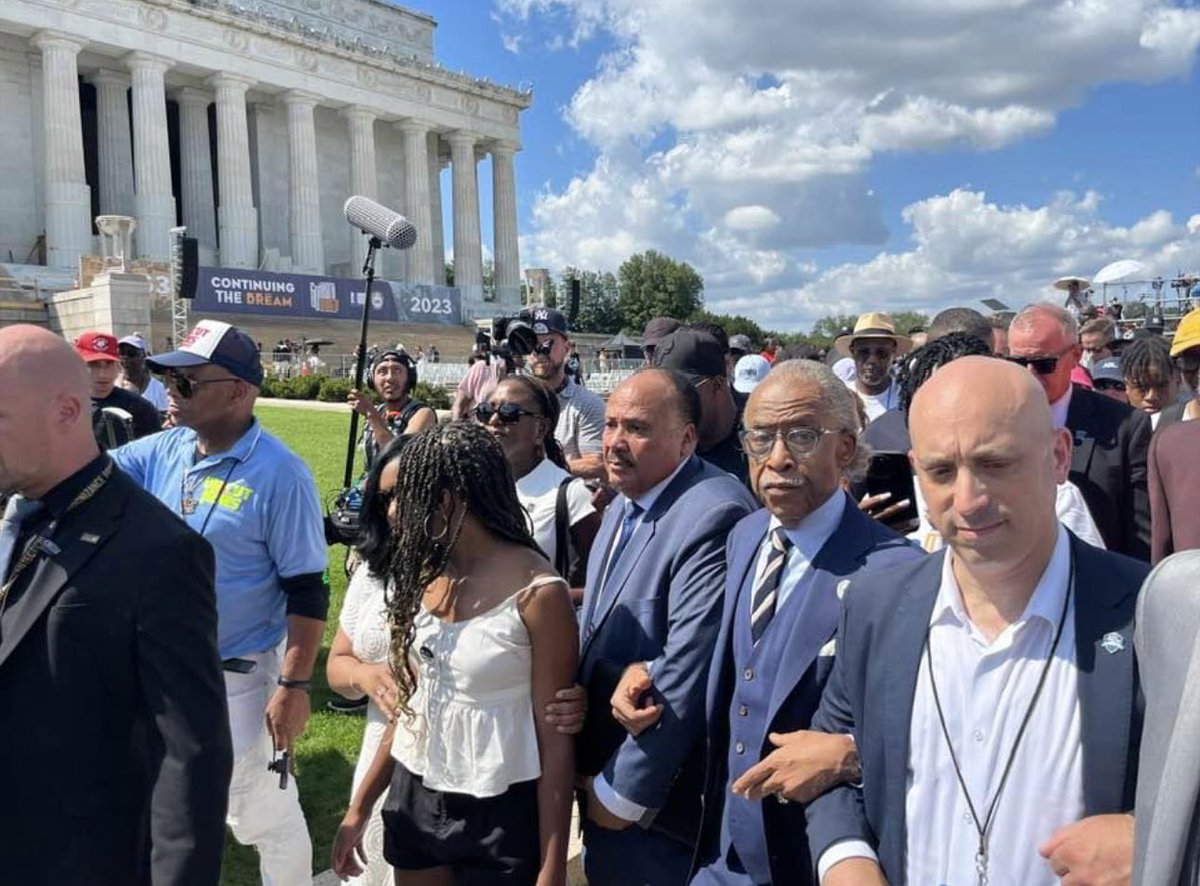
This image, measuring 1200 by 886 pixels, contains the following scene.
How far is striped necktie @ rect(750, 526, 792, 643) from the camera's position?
7.86 feet

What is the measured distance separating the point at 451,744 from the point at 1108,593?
175 cm

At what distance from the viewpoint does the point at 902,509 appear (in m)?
3.12

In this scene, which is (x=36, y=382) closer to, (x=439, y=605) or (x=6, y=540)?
(x=6, y=540)

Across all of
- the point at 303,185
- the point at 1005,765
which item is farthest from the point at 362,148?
the point at 1005,765

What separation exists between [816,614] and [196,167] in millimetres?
51837

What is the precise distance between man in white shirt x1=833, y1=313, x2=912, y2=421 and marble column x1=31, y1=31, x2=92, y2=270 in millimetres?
41441

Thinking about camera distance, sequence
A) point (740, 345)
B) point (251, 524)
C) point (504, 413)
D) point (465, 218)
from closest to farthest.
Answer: point (251, 524)
point (504, 413)
point (740, 345)
point (465, 218)

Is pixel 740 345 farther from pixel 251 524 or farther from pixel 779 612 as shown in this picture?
pixel 779 612

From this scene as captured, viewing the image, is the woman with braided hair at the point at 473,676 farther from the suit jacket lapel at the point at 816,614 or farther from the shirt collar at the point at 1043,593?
the shirt collar at the point at 1043,593

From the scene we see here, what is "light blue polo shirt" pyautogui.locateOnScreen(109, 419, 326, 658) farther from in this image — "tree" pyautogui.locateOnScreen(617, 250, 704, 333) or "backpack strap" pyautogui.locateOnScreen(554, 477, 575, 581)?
"tree" pyautogui.locateOnScreen(617, 250, 704, 333)

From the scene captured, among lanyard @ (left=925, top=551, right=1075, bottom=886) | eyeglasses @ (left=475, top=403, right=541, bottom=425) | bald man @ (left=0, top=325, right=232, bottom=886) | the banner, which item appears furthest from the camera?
the banner

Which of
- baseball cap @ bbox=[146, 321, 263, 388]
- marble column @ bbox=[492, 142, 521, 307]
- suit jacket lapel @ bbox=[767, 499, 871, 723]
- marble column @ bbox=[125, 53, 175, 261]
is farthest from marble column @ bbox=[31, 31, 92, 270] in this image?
suit jacket lapel @ bbox=[767, 499, 871, 723]

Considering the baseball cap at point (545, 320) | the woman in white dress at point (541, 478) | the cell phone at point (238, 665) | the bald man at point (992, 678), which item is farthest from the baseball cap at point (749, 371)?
the bald man at point (992, 678)

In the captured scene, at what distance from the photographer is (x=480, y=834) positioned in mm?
2662
